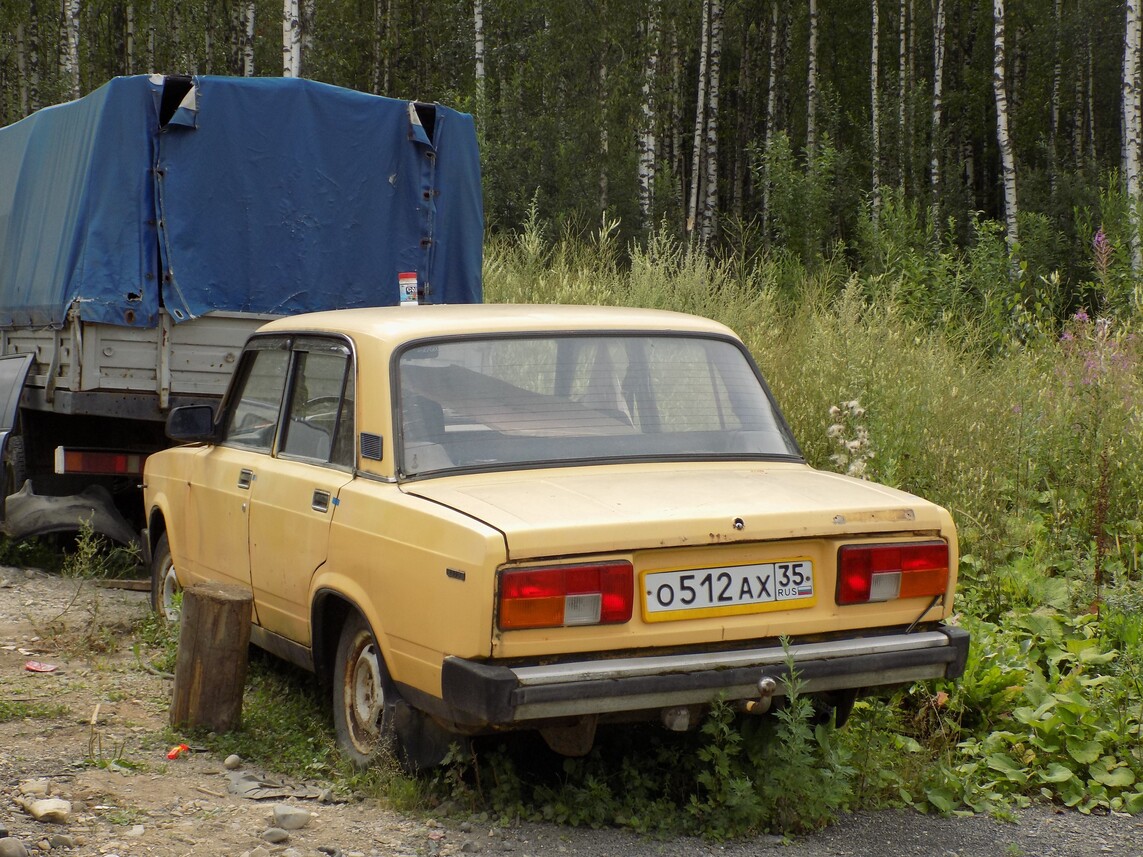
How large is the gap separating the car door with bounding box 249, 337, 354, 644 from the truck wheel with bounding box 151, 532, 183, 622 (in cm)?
144

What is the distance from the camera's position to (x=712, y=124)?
29891 millimetres

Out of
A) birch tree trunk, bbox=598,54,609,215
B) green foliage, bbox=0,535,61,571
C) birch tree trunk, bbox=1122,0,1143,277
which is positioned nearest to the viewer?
green foliage, bbox=0,535,61,571

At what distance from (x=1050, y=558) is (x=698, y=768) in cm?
342

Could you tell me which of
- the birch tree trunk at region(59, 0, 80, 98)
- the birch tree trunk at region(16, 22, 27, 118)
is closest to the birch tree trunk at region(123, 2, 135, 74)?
the birch tree trunk at region(16, 22, 27, 118)

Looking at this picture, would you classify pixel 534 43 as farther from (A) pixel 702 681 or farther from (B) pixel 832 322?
(A) pixel 702 681

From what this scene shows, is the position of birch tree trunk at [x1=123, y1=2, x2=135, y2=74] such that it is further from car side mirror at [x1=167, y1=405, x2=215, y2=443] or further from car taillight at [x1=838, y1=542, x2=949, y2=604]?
car taillight at [x1=838, y1=542, x2=949, y2=604]

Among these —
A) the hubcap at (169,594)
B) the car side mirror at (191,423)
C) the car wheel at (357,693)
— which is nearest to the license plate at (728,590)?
the car wheel at (357,693)

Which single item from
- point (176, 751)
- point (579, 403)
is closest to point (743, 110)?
point (579, 403)

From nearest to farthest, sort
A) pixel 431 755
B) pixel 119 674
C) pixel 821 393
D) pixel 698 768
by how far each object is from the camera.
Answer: pixel 431 755
pixel 698 768
pixel 119 674
pixel 821 393

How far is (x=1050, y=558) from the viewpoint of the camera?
7.05m

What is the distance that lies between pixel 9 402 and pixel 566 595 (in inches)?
228

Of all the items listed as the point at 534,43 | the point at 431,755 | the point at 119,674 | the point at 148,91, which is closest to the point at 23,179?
the point at 148,91

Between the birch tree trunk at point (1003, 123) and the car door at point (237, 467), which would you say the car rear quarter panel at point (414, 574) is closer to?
the car door at point (237, 467)

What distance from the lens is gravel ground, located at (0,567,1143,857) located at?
3861 millimetres
